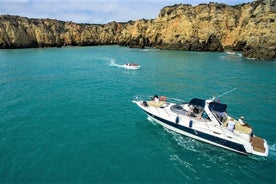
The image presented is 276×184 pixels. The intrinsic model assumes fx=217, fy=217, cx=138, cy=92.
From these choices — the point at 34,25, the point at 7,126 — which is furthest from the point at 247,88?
the point at 34,25

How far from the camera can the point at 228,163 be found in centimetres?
1603

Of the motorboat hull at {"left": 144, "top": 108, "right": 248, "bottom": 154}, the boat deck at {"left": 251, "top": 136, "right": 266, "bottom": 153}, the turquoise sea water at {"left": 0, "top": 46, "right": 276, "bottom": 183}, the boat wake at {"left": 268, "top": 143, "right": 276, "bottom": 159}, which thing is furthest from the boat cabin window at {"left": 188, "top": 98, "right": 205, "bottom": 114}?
the boat wake at {"left": 268, "top": 143, "right": 276, "bottom": 159}

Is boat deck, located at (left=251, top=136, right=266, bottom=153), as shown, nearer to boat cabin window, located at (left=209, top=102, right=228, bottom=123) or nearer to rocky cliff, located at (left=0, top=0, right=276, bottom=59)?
boat cabin window, located at (left=209, top=102, right=228, bottom=123)

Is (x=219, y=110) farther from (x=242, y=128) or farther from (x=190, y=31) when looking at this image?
(x=190, y=31)

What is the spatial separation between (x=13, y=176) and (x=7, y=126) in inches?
336

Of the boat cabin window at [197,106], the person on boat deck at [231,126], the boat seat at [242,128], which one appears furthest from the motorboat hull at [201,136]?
the boat cabin window at [197,106]

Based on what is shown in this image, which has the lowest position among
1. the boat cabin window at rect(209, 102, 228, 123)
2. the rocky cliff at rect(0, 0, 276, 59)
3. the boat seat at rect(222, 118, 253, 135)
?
the boat seat at rect(222, 118, 253, 135)

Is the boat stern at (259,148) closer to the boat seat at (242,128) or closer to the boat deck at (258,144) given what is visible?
the boat deck at (258,144)

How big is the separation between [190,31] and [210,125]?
297 feet

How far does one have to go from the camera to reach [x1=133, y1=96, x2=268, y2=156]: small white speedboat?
1686 centimetres

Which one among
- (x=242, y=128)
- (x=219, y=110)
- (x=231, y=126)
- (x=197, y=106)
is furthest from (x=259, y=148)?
(x=197, y=106)

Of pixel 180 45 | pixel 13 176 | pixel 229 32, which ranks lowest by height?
pixel 13 176

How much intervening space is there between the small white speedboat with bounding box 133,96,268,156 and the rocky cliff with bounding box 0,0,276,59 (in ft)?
192

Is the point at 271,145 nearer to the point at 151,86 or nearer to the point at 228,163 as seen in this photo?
the point at 228,163
